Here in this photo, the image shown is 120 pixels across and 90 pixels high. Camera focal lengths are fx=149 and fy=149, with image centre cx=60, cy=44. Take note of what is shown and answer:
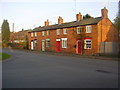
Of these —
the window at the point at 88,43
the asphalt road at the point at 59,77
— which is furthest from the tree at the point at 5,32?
the asphalt road at the point at 59,77

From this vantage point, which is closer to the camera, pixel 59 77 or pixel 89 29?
pixel 59 77

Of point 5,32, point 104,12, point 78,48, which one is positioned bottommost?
point 78,48

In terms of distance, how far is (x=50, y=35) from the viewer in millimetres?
35656

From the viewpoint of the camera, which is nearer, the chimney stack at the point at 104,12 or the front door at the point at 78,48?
the chimney stack at the point at 104,12

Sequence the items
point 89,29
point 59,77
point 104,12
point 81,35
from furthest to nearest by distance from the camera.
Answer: point 104,12 → point 81,35 → point 89,29 → point 59,77

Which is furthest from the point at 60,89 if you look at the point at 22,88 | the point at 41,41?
the point at 41,41

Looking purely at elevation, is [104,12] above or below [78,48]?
above

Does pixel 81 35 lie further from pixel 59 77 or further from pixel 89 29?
pixel 59 77

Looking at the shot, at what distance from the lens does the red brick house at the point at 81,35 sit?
25.8 m

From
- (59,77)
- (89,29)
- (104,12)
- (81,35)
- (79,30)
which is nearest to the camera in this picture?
(59,77)

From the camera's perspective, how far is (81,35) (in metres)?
27.1

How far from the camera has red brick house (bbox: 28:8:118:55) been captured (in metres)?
25.8

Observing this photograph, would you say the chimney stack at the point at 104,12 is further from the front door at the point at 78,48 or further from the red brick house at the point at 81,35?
the front door at the point at 78,48

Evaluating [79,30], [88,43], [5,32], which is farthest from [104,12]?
[5,32]
